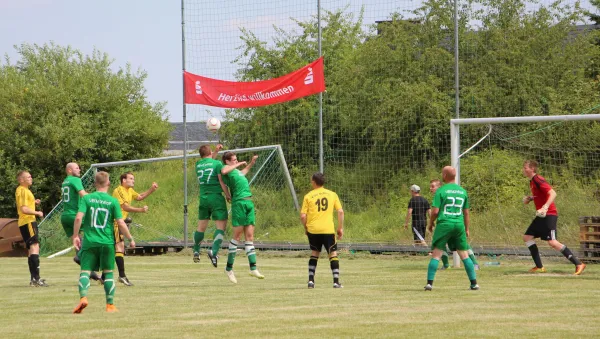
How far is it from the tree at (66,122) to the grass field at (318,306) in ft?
64.1

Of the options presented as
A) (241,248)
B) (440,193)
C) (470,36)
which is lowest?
(241,248)

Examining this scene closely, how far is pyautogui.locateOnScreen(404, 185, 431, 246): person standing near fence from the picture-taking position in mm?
22531

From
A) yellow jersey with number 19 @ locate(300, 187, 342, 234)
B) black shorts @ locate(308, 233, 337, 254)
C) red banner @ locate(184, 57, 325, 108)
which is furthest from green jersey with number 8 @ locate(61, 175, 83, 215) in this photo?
red banner @ locate(184, 57, 325, 108)

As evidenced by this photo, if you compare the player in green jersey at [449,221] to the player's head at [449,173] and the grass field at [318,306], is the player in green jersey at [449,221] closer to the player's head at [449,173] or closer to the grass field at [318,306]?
the player's head at [449,173]

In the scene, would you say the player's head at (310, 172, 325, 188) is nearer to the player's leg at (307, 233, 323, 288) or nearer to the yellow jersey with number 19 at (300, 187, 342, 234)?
the yellow jersey with number 19 at (300, 187, 342, 234)

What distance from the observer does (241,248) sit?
83.5ft

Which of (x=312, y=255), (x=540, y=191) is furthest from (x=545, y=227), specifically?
(x=312, y=255)

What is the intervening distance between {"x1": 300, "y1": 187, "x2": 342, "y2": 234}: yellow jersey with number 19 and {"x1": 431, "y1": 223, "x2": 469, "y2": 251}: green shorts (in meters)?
1.56

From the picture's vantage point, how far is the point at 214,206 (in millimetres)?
17109

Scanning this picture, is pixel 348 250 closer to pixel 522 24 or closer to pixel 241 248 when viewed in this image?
pixel 241 248

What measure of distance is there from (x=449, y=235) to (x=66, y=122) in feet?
89.0

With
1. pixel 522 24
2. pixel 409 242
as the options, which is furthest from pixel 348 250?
pixel 522 24

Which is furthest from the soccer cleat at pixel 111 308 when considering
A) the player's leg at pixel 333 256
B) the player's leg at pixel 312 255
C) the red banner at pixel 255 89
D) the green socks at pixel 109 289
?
the red banner at pixel 255 89

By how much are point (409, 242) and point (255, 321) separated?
13532 mm
